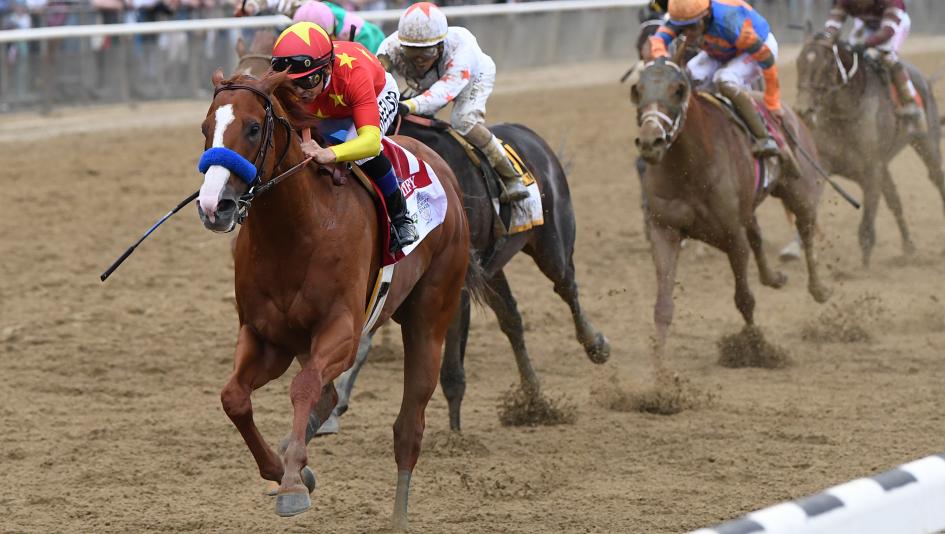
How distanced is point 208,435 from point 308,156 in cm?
251

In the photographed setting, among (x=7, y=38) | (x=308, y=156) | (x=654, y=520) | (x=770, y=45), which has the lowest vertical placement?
(x=7, y=38)

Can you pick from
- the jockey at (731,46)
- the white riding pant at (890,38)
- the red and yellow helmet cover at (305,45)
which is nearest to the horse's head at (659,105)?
the jockey at (731,46)

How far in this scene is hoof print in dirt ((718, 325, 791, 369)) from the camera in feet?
29.7

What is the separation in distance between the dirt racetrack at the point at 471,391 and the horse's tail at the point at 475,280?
78 centimetres

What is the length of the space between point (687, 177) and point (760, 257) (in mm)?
1035

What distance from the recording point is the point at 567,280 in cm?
845

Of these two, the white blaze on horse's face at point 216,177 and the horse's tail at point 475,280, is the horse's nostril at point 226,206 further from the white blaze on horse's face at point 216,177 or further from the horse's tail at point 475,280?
the horse's tail at point 475,280

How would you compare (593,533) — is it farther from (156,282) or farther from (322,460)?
(156,282)

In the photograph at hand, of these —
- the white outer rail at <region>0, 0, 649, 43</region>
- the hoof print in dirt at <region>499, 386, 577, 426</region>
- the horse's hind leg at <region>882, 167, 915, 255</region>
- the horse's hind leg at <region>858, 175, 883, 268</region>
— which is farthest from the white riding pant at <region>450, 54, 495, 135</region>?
the white outer rail at <region>0, 0, 649, 43</region>

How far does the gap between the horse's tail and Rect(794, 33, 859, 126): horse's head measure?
16.8ft

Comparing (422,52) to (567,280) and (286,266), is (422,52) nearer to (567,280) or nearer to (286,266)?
(567,280)

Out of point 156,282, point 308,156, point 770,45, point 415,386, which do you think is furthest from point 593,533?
point 156,282

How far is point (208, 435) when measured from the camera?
24.3 feet

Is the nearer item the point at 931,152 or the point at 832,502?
the point at 832,502
